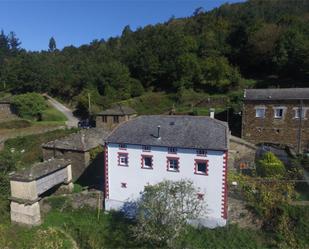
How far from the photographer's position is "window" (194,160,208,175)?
22177 millimetres

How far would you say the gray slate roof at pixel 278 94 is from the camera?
113ft

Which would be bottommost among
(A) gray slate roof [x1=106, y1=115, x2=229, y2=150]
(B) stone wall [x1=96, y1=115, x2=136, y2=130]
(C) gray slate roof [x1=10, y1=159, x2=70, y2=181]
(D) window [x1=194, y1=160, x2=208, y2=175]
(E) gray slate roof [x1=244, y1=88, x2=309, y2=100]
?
(C) gray slate roof [x1=10, y1=159, x2=70, y2=181]

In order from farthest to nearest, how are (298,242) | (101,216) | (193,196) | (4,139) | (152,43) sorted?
1. (152,43)
2. (4,139)
3. (101,216)
4. (193,196)
5. (298,242)

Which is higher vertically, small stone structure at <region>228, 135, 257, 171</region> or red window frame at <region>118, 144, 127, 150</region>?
red window frame at <region>118, 144, 127, 150</region>

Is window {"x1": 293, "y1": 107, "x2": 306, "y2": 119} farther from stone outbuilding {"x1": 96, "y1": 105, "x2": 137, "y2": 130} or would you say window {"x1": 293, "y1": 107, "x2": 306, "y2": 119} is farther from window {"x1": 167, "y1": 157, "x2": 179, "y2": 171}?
stone outbuilding {"x1": 96, "y1": 105, "x2": 137, "y2": 130}

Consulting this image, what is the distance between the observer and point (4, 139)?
4191 cm

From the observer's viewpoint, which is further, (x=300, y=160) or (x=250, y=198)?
(x=300, y=160)

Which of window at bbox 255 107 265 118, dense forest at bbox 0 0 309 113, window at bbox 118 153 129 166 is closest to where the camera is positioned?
window at bbox 118 153 129 166

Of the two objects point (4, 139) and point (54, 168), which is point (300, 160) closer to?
point (54, 168)

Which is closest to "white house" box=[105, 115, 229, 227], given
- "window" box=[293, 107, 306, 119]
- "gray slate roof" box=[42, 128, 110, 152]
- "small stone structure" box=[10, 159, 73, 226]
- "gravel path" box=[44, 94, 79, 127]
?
"small stone structure" box=[10, 159, 73, 226]

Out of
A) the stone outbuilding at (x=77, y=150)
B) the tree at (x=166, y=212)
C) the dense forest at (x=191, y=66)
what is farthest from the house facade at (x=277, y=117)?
the dense forest at (x=191, y=66)

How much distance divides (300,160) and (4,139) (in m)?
39.6

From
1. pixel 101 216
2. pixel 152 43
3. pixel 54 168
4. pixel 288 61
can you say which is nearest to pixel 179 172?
pixel 101 216

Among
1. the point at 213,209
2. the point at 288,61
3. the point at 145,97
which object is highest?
the point at 288,61
